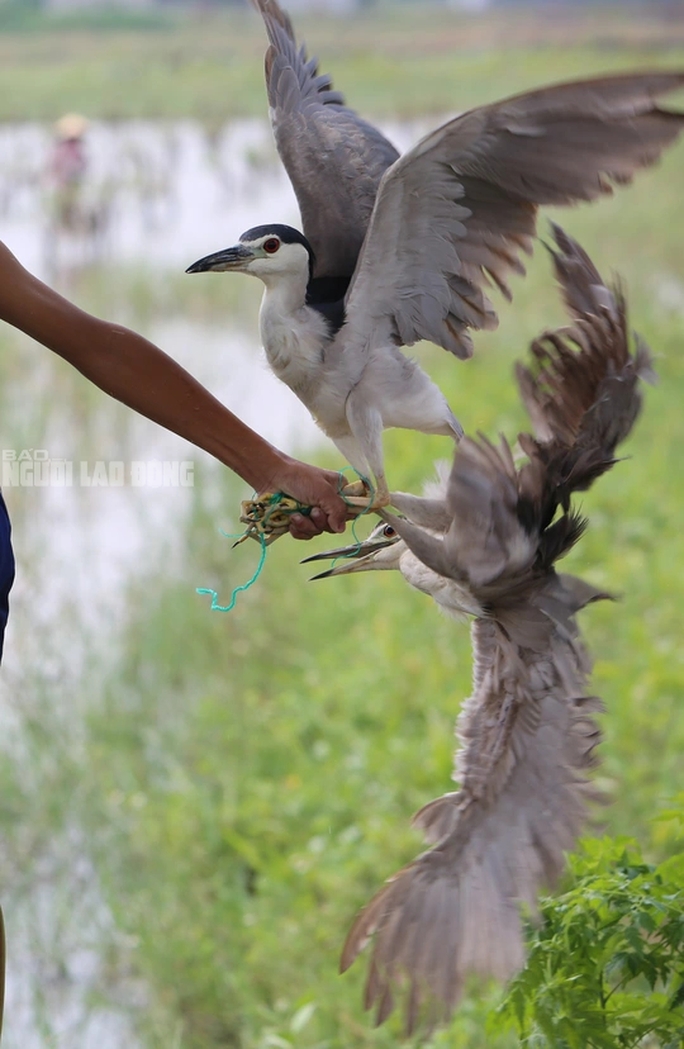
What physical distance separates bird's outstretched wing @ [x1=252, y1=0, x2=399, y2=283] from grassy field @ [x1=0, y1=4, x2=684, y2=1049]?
64cm

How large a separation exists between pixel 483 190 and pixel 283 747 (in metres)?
2.67

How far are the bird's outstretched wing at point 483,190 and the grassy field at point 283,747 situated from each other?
0.32m

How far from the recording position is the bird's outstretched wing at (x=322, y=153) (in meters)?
2.57

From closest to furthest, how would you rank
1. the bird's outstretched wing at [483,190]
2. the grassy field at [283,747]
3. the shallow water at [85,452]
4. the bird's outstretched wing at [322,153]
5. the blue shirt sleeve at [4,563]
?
1. the bird's outstretched wing at [483,190]
2. the blue shirt sleeve at [4,563]
3. the bird's outstretched wing at [322,153]
4. the grassy field at [283,747]
5. the shallow water at [85,452]

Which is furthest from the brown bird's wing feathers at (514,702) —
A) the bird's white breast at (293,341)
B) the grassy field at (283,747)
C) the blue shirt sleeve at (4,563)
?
the blue shirt sleeve at (4,563)

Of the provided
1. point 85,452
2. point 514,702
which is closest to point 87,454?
point 85,452

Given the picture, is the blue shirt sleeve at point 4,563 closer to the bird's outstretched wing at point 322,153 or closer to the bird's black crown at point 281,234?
the bird's black crown at point 281,234

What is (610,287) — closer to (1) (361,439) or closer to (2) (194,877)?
(1) (361,439)

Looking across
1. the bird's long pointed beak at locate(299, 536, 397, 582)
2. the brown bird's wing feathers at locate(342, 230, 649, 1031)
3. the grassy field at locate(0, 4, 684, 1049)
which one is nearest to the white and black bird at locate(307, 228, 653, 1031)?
the brown bird's wing feathers at locate(342, 230, 649, 1031)

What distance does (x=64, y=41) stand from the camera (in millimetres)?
18125

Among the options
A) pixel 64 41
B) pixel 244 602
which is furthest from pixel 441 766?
pixel 64 41

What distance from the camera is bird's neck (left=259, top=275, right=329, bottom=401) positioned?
2438mm

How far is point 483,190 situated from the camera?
2.29m

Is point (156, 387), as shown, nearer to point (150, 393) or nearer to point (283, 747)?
point (150, 393)
